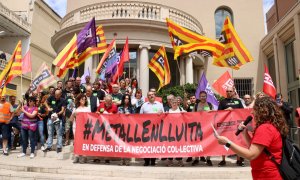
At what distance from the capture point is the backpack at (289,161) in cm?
248

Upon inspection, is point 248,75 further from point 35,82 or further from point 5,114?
point 5,114

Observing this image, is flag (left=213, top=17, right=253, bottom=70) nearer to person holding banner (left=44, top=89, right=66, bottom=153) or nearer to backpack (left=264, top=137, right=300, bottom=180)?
person holding banner (left=44, top=89, right=66, bottom=153)

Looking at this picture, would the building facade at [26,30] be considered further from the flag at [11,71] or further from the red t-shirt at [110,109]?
the red t-shirt at [110,109]

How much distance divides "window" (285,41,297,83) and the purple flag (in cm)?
1277

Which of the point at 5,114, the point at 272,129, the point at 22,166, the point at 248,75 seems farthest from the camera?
the point at 248,75

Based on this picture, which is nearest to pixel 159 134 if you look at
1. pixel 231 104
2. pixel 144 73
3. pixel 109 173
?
pixel 109 173

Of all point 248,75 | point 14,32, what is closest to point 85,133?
point 248,75

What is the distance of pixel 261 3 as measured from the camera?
2256cm

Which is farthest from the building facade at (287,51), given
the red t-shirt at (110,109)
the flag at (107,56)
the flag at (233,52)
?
the red t-shirt at (110,109)

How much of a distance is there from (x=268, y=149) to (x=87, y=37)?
8954mm

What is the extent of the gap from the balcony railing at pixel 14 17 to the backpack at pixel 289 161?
26.1 meters

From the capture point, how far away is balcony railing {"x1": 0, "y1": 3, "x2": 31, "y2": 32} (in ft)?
79.9

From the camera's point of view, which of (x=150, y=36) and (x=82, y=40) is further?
(x=150, y=36)

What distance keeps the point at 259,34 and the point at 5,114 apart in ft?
62.6
